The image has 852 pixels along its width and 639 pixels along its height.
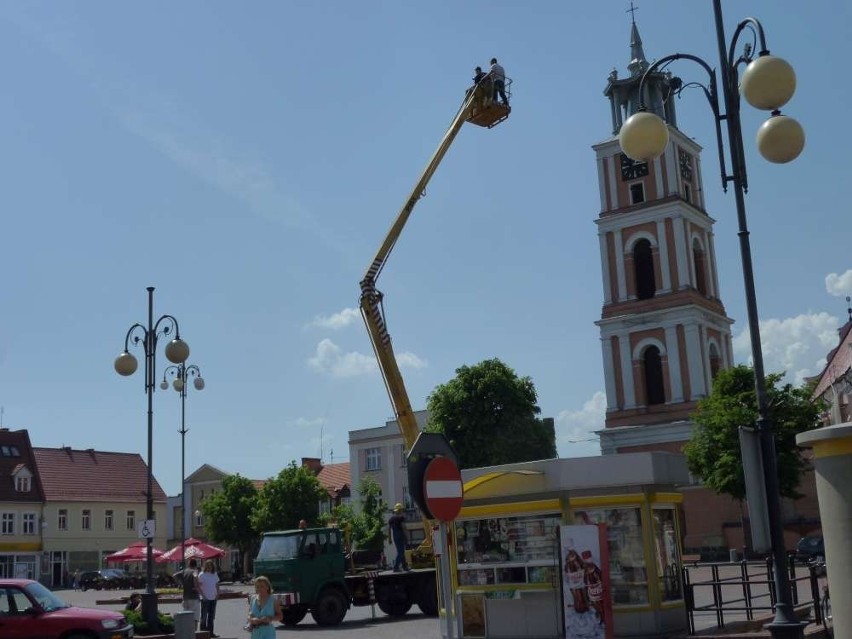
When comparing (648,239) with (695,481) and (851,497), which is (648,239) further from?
(851,497)

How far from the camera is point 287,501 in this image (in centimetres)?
7038

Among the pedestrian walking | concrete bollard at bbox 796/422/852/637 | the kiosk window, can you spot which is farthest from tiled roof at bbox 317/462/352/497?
concrete bollard at bbox 796/422/852/637

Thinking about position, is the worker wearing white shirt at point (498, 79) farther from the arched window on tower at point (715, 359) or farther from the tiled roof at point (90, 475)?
the tiled roof at point (90, 475)

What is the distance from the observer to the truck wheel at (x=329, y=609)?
2523 cm

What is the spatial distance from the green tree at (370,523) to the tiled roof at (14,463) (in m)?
24.2

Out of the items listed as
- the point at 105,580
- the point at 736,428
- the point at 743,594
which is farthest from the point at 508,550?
the point at 105,580

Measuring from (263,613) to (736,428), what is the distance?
3833cm

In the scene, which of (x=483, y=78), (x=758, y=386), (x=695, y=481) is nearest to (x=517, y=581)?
(x=758, y=386)

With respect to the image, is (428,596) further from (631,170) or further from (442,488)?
(631,170)

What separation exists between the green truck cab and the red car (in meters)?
6.81

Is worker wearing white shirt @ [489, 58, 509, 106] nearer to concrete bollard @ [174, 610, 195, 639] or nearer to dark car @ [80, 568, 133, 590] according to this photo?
concrete bollard @ [174, 610, 195, 639]

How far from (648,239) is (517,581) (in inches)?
1733

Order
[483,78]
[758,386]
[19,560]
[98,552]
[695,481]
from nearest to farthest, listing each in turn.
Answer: [758,386] → [483,78] → [695,481] → [19,560] → [98,552]

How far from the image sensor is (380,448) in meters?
80.4
